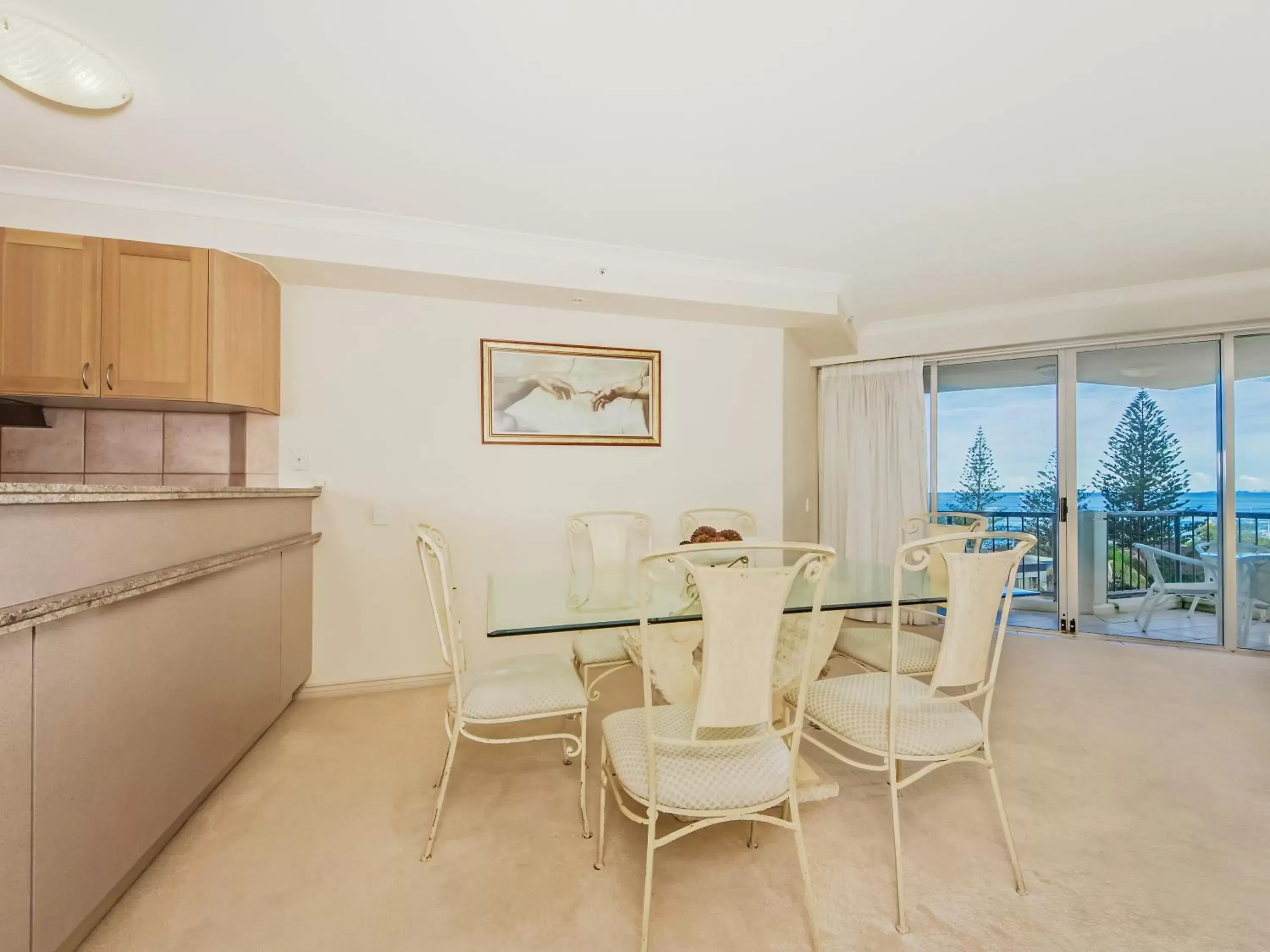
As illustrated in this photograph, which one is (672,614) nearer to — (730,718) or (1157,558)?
(730,718)

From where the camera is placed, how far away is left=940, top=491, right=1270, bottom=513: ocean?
146 inches

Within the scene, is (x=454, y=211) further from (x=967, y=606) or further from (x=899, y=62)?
(x=967, y=606)

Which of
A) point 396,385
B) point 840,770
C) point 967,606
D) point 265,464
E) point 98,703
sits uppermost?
point 396,385

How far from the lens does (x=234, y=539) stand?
2059mm

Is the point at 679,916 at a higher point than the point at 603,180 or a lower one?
lower

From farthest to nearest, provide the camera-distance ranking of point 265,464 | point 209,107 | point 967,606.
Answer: point 265,464 → point 209,107 → point 967,606

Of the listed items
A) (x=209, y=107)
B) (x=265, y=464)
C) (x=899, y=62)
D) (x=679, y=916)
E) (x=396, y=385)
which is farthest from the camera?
(x=396, y=385)

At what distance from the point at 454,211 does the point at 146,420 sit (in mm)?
1824

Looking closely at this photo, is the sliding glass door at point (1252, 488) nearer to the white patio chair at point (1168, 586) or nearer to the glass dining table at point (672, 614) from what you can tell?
the white patio chair at point (1168, 586)

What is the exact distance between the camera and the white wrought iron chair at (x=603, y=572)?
7.20 ft

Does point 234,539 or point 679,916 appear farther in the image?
point 234,539

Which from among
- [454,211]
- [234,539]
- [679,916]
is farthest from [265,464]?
[679,916]

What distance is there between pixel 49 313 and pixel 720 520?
3.33 metres

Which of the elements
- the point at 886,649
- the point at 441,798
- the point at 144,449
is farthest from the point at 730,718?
the point at 144,449
